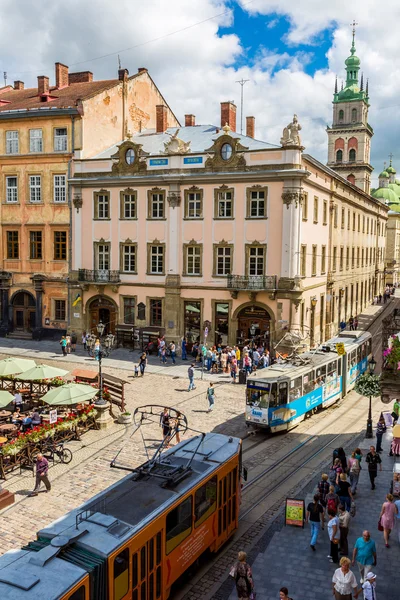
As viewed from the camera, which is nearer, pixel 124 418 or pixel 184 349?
pixel 124 418

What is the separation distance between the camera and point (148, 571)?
421 inches

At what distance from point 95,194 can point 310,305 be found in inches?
654

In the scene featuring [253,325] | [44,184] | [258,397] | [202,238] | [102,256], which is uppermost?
[44,184]

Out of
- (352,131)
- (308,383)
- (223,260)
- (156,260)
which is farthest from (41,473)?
(352,131)

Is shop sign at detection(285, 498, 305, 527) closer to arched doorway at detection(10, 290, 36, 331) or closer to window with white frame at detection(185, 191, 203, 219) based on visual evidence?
window with white frame at detection(185, 191, 203, 219)

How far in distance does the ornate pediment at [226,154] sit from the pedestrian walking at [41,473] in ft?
79.3

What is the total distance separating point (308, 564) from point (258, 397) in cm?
998

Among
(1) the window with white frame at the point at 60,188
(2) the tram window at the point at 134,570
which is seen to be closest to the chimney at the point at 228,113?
(1) the window with white frame at the point at 60,188

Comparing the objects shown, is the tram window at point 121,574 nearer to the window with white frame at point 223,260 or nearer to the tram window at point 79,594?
the tram window at point 79,594

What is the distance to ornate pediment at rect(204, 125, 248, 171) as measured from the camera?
36312mm

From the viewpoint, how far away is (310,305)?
3962cm

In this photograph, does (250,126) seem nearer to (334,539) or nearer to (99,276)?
(99,276)

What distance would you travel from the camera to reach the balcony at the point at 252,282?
118ft

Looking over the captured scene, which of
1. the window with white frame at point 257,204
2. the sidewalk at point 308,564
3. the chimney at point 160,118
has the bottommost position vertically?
the sidewalk at point 308,564
